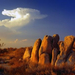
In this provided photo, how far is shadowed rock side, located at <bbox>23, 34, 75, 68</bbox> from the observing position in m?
15.1

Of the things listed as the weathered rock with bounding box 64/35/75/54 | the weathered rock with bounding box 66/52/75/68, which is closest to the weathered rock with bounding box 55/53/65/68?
the weathered rock with bounding box 66/52/75/68

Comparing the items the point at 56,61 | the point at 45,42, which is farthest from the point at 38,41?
the point at 56,61

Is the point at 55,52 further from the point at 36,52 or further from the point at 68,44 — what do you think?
the point at 36,52

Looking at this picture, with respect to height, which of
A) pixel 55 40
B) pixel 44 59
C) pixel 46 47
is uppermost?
pixel 55 40

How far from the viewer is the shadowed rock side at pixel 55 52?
49.6ft

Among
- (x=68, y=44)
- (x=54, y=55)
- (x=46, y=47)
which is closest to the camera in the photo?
(x=68, y=44)

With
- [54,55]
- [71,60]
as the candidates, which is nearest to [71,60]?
[71,60]

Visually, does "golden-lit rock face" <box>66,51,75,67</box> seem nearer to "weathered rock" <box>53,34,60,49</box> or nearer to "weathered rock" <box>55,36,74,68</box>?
"weathered rock" <box>55,36,74,68</box>

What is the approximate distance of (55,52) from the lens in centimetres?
1596

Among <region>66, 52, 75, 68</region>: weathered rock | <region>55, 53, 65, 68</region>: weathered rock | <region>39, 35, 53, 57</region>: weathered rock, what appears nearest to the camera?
<region>66, 52, 75, 68</region>: weathered rock

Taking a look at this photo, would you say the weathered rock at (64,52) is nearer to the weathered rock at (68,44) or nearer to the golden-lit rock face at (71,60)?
the weathered rock at (68,44)

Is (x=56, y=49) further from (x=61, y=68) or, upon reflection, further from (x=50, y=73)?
(x=50, y=73)

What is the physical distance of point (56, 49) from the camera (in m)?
16.2

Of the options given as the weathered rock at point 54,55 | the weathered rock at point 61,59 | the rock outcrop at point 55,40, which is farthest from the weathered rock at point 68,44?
the rock outcrop at point 55,40
